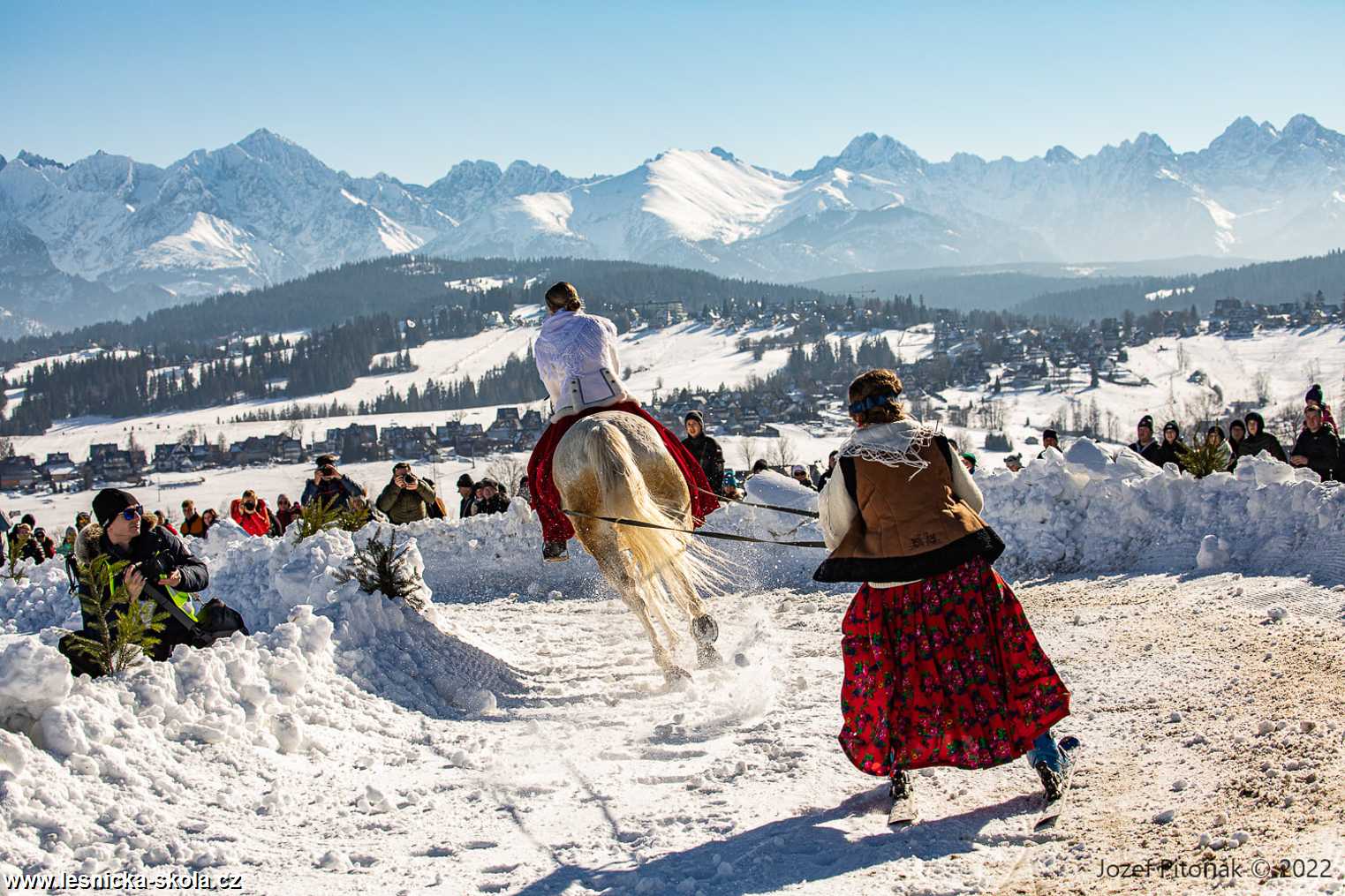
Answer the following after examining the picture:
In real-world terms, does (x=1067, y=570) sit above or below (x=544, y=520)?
below

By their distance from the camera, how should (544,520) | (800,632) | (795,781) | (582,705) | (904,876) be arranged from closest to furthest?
1. (904,876)
2. (795,781)
3. (582,705)
4. (544,520)
5. (800,632)

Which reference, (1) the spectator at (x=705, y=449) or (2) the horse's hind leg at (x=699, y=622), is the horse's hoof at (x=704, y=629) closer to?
(2) the horse's hind leg at (x=699, y=622)

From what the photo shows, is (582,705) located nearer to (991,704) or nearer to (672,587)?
(672,587)

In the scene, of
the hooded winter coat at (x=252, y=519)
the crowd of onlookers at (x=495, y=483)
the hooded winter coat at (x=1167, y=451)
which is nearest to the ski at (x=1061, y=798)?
the crowd of onlookers at (x=495, y=483)

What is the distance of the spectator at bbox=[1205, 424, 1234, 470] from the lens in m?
10.8

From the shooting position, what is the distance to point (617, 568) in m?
7.66

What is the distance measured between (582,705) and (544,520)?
1404mm

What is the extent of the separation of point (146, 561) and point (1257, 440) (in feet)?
35.5

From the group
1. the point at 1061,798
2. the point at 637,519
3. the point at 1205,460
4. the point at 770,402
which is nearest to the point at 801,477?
the point at 1205,460

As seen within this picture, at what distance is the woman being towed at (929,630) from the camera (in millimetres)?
4832

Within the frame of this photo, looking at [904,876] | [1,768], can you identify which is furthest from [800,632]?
[1,768]

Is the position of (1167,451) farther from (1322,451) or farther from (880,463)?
→ (880,463)

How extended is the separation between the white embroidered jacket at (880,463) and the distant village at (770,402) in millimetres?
100216

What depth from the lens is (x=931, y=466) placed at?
16.2 feet
